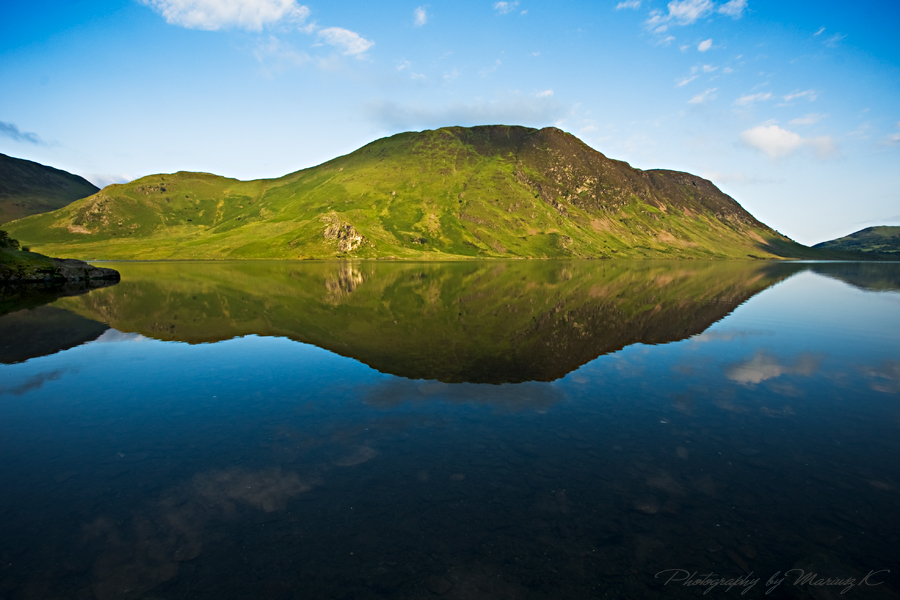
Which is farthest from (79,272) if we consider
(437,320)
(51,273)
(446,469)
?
(446,469)

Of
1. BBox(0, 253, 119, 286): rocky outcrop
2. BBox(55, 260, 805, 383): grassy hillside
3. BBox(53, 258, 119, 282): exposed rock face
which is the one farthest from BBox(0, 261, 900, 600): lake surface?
BBox(53, 258, 119, 282): exposed rock face

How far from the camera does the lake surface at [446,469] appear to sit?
9836 millimetres

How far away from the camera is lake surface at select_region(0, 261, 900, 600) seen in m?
9.84

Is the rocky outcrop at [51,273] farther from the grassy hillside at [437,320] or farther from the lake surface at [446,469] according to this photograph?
the lake surface at [446,469]

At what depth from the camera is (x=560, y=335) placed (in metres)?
36.8

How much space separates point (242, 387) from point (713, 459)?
24.1 m

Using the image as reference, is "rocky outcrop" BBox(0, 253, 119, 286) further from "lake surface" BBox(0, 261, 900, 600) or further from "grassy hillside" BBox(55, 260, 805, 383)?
"lake surface" BBox(0, 261, 900, 600)

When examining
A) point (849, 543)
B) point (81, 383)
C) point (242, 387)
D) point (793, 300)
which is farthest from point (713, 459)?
point (793, 300)

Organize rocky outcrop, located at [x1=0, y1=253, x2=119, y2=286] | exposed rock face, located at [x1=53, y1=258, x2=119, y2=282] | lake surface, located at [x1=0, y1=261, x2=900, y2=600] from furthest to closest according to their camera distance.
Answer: exposed rock face, located at [x1=53, y1=258, x2=119, y2=282]
rocky outcrop, located at [x1=0, y1=253, x2=119, y2=286]
lake surface, located at [x1=0, y1=261, x2=900, y2=600]

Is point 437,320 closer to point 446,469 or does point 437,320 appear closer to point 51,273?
point 446,469

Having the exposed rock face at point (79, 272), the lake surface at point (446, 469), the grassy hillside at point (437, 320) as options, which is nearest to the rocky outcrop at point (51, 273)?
the exposed rock face at point (79, 272)

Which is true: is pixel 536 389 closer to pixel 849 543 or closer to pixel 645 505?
pixel 645 505

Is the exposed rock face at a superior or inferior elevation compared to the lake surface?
superior

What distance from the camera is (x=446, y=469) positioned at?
1442cm
